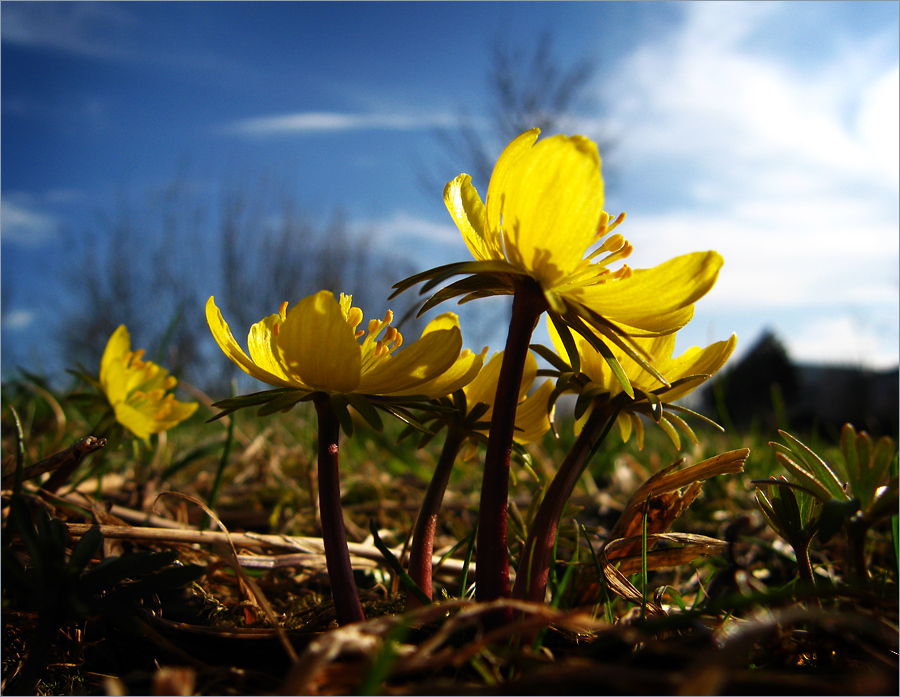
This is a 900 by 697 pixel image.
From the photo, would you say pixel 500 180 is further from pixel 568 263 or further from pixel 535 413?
pixel 535 413

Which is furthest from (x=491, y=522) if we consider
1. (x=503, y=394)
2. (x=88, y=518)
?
(x=88, y=518)

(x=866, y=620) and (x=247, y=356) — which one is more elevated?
(x=247, y=356)

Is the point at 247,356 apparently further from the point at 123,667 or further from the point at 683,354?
the point at 683,354

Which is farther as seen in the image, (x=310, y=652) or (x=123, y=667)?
(x=123, y=667)

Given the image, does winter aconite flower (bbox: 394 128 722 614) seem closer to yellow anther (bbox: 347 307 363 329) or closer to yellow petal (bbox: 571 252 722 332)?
yellow petal (bbox: 571 252 722 332)

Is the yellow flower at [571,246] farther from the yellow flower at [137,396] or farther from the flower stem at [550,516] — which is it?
the yellow flower at [137,396]

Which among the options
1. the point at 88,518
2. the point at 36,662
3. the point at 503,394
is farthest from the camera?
the point at 88,518

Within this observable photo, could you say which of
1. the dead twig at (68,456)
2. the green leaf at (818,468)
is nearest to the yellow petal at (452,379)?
the green leaf at (818,468)

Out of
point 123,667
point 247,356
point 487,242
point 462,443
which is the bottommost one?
point 123,667

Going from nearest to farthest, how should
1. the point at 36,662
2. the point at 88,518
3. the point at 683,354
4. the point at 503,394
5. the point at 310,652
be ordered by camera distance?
the point at 310,652
the point at 36,662
the point at 503,394
the point at 683,354
the point at 88,518


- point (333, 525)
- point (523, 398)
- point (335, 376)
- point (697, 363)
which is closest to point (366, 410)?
point (335, 376)
